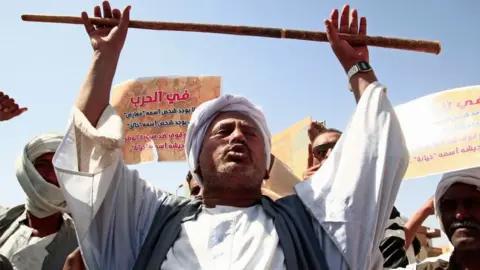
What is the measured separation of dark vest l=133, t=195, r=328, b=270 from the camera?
2375 mm

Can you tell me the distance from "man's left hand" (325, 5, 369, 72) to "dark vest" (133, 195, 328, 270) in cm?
83

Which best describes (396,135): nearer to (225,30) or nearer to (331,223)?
(331,223)

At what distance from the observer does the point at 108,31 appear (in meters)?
2.97

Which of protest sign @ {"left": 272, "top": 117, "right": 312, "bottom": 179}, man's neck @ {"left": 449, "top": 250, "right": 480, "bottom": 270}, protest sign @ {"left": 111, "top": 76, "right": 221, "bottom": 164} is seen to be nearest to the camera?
man's neck @ {"left": 449, "top": 250, "right": 480, "bottom": 270}

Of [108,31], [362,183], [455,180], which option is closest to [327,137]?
[455,180]

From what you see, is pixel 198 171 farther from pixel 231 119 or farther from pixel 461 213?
pixel 461 213

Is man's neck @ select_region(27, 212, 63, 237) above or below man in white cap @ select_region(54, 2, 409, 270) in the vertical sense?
below

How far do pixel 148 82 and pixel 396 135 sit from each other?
3.24m

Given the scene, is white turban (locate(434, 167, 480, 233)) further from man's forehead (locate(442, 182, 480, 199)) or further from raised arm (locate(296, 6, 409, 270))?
raised arm (locate(296, 6, 409, 270))

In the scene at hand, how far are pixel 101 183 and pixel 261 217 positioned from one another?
84 centimetres

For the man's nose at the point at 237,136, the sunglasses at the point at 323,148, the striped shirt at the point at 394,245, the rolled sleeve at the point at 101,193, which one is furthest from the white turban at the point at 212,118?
the striped shirt at the point at 394,245

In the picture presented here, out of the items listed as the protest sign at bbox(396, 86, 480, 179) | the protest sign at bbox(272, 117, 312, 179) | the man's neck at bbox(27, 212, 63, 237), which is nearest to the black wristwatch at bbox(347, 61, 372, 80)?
the protest sign at bbox(396, 86, 480, 179)

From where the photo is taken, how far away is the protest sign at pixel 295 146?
5.43 meters

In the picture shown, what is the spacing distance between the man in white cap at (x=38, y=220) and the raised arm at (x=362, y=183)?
185 centimetres
